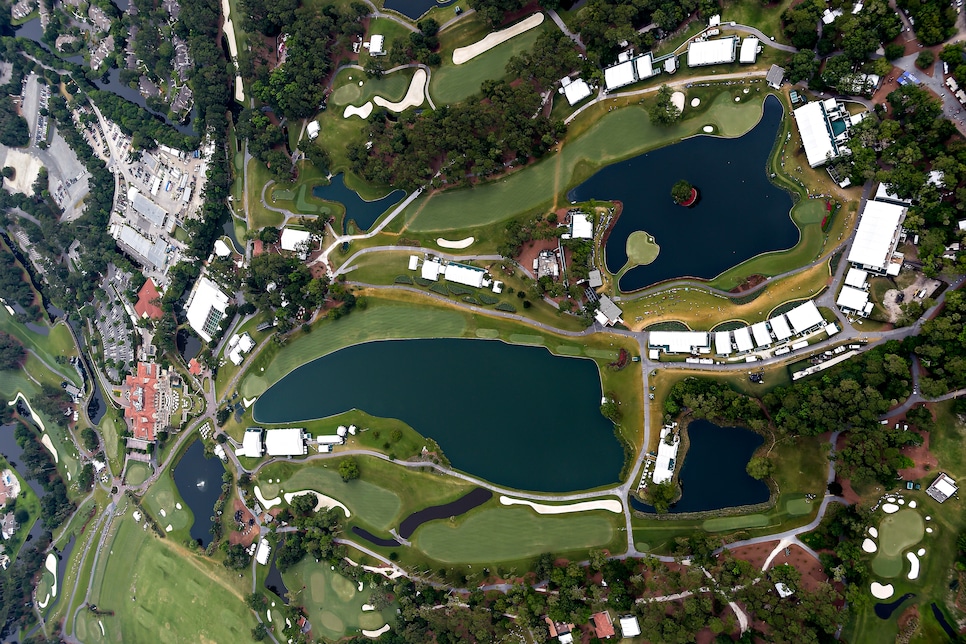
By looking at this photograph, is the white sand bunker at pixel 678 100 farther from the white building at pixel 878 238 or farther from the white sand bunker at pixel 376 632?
the white sand bunker at pixel 376 632

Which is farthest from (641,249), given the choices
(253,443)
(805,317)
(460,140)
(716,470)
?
(253,443)

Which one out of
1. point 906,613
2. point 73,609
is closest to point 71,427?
point 73,609

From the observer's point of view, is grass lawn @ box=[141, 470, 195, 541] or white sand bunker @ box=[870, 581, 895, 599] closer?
white sand bunker @ box=[870, 581, 895, 599]

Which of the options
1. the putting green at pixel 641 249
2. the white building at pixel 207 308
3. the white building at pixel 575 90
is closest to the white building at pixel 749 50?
the white building at pixel 575 90

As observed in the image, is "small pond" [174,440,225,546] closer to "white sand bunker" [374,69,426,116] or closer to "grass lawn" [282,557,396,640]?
"grass lawn" [282,557,396,640]

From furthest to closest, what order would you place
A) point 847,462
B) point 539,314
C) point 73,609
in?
point 73,609 < point 539,314 < point 847,462

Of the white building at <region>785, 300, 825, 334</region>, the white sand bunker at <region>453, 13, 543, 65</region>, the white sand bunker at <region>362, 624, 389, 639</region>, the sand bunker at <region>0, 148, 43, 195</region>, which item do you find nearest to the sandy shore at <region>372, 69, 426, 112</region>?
the white sand bunker at <region>453, 13, 543, 65</region>

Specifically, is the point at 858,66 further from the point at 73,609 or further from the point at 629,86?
the point at 73,609
